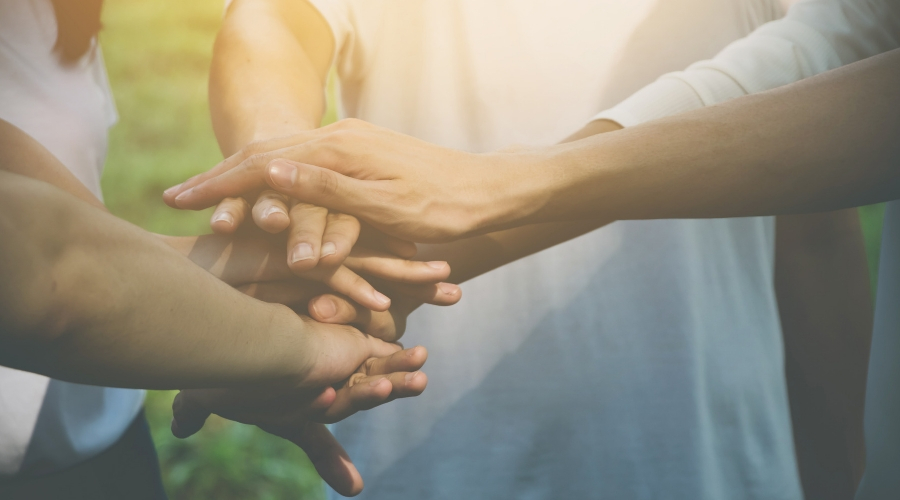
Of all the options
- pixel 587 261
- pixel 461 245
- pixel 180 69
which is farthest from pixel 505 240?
pixel 180 69

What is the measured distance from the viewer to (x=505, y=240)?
108 centimetres

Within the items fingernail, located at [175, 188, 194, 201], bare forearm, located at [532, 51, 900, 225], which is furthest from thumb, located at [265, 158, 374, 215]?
bare forearm, located at [532, 51, 900, 225]

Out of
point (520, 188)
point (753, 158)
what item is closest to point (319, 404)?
point (520, 188)

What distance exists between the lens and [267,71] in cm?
113

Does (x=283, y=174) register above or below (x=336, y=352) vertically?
above

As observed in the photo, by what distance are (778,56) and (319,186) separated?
83 centimetres

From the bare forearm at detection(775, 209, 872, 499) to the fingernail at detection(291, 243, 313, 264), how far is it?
1019 millimetres

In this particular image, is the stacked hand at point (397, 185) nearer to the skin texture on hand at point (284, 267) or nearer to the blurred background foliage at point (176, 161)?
the skin texture on hand at point (284, 267)

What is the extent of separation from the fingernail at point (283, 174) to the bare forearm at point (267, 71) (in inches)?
10.4

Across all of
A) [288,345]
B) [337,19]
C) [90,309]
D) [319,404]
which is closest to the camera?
[90,309]

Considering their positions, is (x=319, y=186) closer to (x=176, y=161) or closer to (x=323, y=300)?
(x=323, y=300)

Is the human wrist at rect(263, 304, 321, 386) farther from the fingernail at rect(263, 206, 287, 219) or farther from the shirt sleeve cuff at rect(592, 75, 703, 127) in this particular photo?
the shirt sleeve cuff at rect(592, 75, 703, 127)

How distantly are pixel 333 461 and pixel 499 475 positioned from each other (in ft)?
1.09

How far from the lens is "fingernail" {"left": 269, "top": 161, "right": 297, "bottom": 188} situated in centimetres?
82
